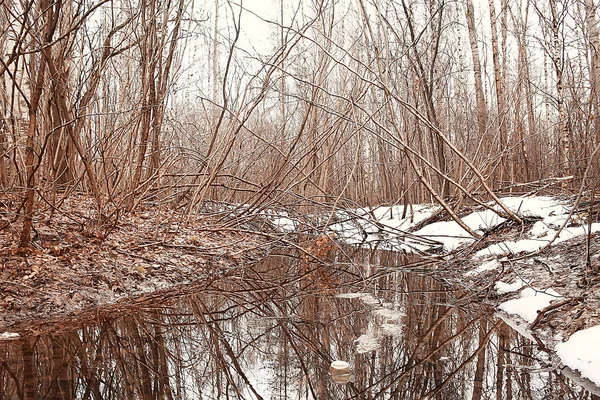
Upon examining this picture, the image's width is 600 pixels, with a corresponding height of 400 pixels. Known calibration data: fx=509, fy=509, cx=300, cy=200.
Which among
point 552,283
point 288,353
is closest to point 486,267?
point 552,283

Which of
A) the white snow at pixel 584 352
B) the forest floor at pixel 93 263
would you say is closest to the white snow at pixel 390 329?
the white snow at pixel 584 352

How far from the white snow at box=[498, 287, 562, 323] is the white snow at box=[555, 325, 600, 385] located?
63 centimetres

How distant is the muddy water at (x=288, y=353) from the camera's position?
2928 mm

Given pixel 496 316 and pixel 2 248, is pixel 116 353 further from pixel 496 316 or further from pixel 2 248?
pixel 496 316

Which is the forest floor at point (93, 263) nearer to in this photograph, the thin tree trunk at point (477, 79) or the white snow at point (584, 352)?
the white snow at point (584, 352)

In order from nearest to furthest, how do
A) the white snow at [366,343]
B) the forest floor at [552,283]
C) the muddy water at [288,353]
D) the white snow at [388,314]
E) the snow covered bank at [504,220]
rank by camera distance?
the muddy water at [288,353]
the white snow at [366,343]
the forest floor at [552,283]
the white snow at [388,314]
the snow covered bank at [504,220]

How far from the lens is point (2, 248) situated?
194 inches

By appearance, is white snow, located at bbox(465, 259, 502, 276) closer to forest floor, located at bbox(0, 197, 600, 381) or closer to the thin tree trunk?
forest floor, located at bbox(0, 197, 600, 381)

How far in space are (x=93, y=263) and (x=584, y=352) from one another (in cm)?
458

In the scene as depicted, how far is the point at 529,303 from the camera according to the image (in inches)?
169

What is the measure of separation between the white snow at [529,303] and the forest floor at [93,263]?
351 cm

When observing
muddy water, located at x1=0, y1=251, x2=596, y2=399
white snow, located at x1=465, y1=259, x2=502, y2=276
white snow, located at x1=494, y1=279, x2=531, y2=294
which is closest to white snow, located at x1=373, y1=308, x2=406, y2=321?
muddy water, located at x1=0, y1=251, x2=596, y2=399

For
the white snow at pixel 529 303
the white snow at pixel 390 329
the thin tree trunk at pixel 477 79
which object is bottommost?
the white snow at pixel 390 329

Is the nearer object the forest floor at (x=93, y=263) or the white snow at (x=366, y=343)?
the white snow at (x=366, y=343)
